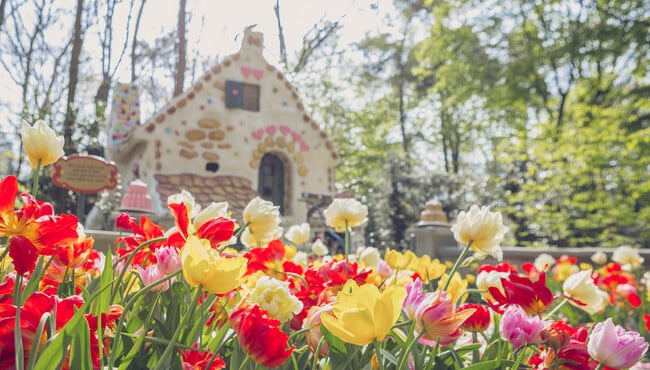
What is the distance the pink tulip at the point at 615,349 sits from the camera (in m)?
0.96

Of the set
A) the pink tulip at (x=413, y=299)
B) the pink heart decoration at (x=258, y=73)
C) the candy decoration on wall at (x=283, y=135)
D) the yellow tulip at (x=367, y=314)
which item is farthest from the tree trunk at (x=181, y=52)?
the yellow tulip at (x=367, y=314)

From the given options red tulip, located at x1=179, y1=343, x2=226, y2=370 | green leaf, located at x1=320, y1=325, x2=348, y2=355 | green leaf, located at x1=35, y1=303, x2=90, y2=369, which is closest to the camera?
green leaf, located at x1=35, y1=303, x2=90, y2=369

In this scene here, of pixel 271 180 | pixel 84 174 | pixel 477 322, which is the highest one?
pixel 271 180

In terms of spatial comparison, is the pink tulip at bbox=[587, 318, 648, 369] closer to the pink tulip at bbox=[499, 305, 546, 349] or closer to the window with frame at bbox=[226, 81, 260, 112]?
the pink tulip at bbox=[499, 305, 546, 349]

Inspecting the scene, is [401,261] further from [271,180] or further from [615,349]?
[271,180]

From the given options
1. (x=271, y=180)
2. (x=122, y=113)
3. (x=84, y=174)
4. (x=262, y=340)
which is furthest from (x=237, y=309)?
(x=122, y=113)

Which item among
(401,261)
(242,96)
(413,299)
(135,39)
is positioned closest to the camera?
(413,299)

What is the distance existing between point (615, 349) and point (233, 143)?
1058 cm

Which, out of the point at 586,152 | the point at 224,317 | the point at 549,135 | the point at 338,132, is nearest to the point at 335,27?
the point at 338,132

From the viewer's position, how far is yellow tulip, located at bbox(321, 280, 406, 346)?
759 mm

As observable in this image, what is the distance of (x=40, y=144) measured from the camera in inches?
45.2

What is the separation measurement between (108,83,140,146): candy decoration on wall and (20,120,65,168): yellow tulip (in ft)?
38.8

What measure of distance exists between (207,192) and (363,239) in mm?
3644

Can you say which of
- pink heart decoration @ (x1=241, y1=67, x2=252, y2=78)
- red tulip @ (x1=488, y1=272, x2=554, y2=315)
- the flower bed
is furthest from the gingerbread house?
red tulip @ (x1=488, y1=272, x2=554, y2=315)
